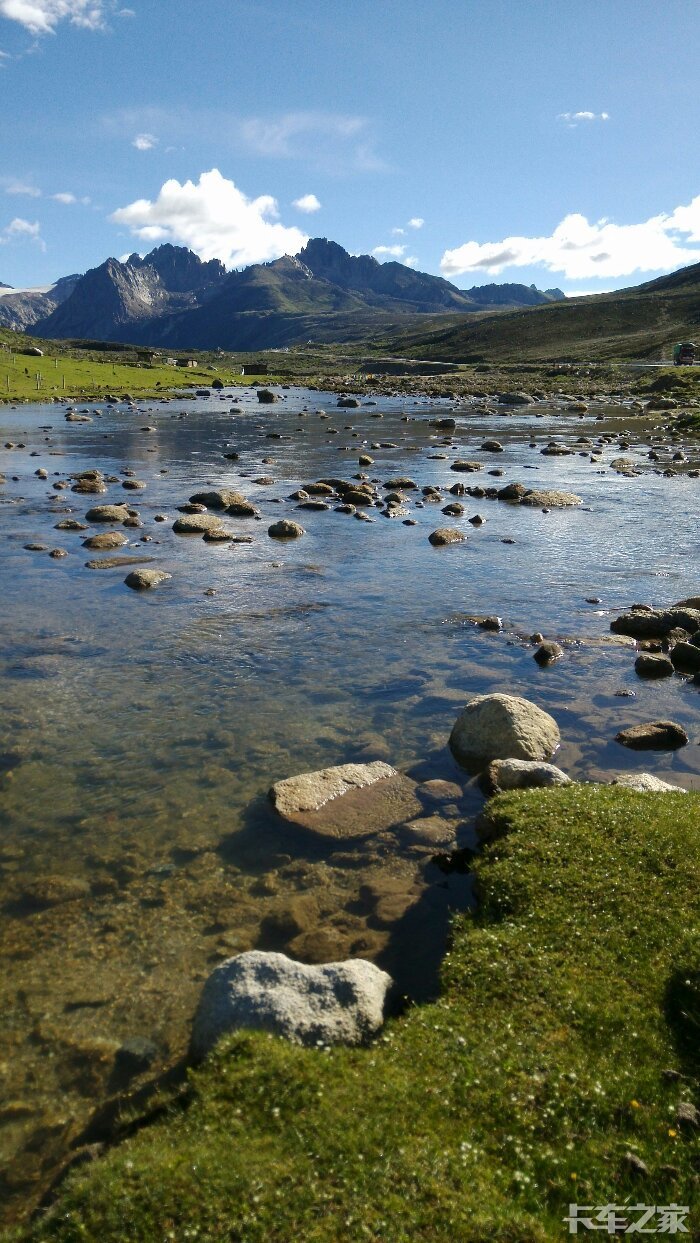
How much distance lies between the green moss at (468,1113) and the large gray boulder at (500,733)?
5.84 metres

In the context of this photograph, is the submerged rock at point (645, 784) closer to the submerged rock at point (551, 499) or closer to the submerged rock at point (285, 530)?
the submerged rock at point (285, 530)

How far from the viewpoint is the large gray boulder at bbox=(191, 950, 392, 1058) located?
9.48 meters

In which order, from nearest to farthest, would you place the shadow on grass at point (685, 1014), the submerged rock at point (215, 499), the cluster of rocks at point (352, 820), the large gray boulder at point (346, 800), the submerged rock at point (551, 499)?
the shadow on grass at point (685, 1014), the cluster of rocks at point (352, 820), the large gray boulder at point (346, 800), the submerged rock at point (215, 499), the submerged rock at point (551, 499)

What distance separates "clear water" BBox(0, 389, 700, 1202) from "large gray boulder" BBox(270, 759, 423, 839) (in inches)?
18.6

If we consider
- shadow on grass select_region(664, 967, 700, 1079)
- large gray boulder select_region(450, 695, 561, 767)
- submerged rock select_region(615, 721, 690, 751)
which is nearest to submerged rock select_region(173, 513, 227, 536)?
large gray boulder select_region(450, 695, 561, 767)

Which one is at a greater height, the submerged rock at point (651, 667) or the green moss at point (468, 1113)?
the submerged rock at point (651, 667)

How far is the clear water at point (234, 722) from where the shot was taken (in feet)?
37.3

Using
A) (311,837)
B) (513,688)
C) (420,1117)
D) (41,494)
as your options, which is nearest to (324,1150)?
(420,1117)

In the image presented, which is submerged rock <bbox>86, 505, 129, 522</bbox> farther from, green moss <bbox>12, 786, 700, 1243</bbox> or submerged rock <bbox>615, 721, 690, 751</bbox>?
green moss <bbox>12, 786, 700, 1243</bbox>

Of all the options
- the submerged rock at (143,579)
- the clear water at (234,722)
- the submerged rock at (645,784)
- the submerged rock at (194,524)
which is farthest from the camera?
the submerged rock at (194,524)

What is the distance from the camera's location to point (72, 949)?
12.0 m

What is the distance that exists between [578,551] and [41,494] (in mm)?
34482

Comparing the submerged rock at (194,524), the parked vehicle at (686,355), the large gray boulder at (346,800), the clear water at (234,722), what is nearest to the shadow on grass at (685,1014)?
the clear water at (234,722)

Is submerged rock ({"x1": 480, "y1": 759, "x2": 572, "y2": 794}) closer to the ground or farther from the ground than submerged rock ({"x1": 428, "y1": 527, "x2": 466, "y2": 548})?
closer to the ground
